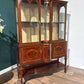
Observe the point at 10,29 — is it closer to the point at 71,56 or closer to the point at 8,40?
the point at 8,40

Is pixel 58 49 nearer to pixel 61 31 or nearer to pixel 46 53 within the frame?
pixel 46 53

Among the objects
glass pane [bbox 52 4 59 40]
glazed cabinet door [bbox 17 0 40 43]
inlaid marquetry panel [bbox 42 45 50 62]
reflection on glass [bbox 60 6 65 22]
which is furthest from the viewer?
reflection on glass [bbox 60 6 65 22]

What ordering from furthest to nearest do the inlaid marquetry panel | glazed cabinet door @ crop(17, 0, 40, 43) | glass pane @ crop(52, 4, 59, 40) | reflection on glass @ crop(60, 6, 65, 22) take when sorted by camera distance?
reflection on glass @ crop(60, 6, 65, 22)
glass pane @ crop(52, 4, 59, 40)
the inlaid marquetry panel
glazed cabinet door @ crop(17, 0, 40, 43)

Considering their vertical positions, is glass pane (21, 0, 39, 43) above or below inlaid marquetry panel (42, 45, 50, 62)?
above

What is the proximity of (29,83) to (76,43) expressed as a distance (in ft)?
5.60

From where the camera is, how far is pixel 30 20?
1.93 m

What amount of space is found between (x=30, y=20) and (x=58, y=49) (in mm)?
962

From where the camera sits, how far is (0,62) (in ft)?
7.84

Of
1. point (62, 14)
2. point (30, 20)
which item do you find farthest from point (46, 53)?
point (62, 14)

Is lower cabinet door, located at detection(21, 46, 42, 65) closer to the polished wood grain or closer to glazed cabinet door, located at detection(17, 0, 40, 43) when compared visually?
glazed cabinet door, located at detection(17, 0, 40, 43)

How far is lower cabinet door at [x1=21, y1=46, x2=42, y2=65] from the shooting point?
6.01 ft

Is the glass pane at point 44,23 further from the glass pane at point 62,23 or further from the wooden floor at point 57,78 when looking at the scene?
the wooden floor at point 57,78

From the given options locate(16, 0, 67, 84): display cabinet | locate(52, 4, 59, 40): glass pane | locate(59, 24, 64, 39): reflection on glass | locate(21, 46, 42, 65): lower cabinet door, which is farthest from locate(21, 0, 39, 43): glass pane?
locate(59, 24, 64, 39): reflection on glass

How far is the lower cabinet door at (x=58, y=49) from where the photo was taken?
7.05 feet
